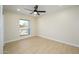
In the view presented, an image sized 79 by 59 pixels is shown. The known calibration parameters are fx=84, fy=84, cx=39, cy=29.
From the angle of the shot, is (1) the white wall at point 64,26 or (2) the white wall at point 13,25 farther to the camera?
(1) the white wall at point 64,26

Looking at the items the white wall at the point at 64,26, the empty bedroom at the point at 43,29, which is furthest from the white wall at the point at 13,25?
the white wall at the point at 64,26

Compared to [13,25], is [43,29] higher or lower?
lower

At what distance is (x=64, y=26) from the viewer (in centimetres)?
378

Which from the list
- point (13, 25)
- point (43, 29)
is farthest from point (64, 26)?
point (13, 25)

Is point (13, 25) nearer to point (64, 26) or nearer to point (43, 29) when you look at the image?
point (43, 29)

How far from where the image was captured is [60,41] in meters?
3.52

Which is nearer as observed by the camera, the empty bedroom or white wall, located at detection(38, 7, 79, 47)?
the empty bedroom

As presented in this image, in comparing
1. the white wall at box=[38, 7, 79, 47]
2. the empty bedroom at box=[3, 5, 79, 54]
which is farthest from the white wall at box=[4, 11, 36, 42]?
the white wall at box=[38, 7, 79, 47]

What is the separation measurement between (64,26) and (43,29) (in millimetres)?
1158

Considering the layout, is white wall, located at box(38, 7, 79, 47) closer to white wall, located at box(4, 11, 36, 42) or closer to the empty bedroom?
the empty bedroom

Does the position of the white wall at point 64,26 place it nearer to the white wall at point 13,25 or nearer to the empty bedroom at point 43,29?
the empty bedroom at point 43,29

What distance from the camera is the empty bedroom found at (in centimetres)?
298

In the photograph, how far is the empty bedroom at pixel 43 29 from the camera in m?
2.98
